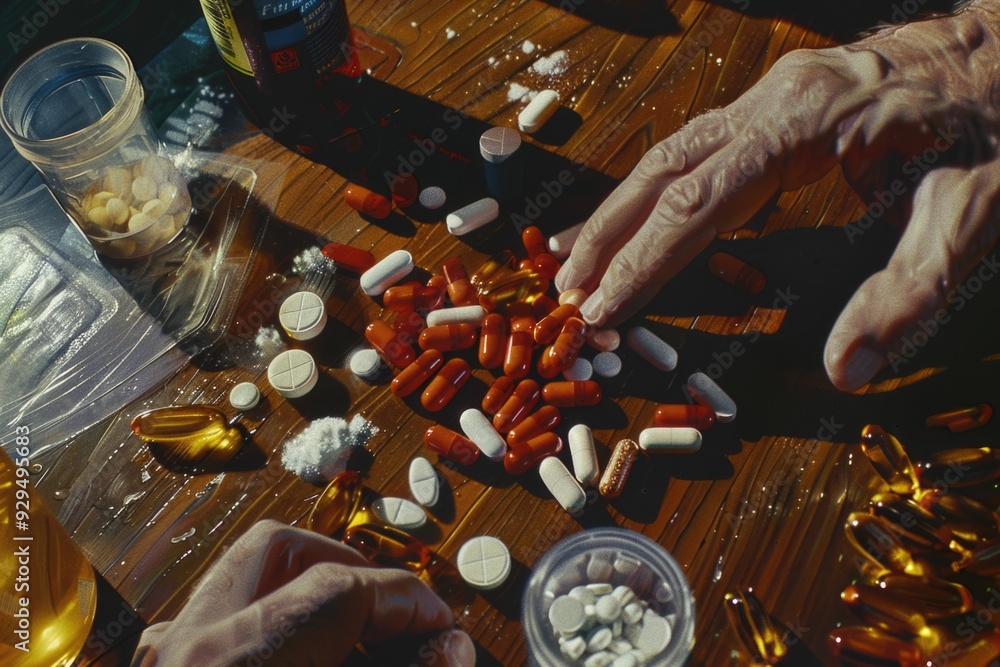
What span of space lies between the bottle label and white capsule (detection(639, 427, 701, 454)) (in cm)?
109

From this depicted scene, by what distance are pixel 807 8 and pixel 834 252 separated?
0.68 m

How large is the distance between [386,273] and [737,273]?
27.1 inches

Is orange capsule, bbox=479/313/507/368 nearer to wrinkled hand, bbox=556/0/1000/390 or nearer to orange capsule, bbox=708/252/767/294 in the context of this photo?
wrinkled hand, bbox=556/0/1000/390

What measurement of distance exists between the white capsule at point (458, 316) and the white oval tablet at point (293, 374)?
0.80 ft

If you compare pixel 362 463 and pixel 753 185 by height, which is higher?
pixel 753 185

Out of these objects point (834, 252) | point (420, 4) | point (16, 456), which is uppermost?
point (420, 4)

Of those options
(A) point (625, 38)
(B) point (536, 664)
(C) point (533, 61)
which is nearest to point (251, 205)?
(C) point (533, 61)

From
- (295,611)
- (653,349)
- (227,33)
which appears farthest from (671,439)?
(227,33)

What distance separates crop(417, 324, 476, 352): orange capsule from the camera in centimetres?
161

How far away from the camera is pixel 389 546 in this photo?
4.66ft

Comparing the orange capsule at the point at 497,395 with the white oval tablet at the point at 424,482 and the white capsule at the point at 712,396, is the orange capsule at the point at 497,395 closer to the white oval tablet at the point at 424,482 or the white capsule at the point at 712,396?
the white oval tablet at the point at 424,482

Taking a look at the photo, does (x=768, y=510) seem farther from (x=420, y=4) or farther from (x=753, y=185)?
(x=420, y=4)

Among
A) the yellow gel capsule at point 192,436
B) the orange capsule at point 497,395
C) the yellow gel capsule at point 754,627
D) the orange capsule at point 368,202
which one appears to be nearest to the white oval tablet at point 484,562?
the orange capsule at point 497,395

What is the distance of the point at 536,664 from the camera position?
4.34ft
